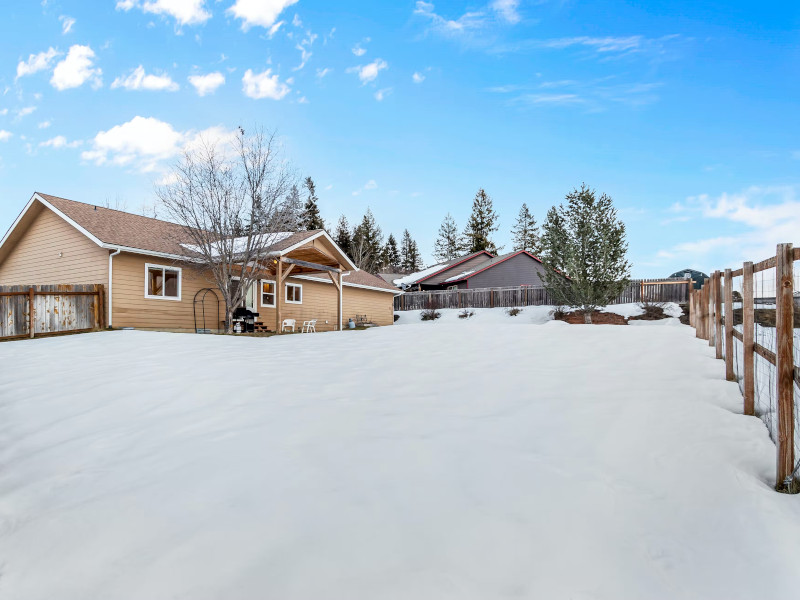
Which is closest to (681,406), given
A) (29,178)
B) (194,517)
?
(194,517)

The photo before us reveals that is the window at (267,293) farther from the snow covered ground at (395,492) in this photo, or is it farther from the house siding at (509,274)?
the house siding at (509,274)

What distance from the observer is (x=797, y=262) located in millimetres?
2861

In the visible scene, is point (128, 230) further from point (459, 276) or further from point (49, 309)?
point (459, 276)

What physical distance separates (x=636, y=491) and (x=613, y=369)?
152 inches

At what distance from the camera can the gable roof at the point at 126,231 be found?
1259 cm

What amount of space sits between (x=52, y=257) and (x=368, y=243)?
35518 millimetres

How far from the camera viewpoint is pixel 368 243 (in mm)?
48562

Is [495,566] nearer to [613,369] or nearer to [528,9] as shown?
[613,369]

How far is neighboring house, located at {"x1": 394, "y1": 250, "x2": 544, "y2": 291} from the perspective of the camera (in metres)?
31.9

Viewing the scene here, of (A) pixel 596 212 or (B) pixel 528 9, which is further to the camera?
(A) pixel 596 212

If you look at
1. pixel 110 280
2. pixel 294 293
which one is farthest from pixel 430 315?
pixel 110 280

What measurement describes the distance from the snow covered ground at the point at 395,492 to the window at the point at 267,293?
444 inches

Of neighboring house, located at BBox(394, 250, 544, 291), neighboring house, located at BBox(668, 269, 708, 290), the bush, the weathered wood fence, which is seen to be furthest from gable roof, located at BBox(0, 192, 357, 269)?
A: neighboring house, located at BBox(668, 269, 708, 290)

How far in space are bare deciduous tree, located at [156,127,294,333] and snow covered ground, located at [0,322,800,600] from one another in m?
8.64
